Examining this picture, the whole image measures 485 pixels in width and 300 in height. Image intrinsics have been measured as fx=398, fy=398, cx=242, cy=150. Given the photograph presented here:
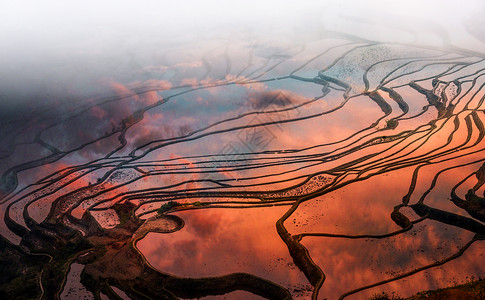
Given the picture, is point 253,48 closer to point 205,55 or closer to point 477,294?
point 205,55

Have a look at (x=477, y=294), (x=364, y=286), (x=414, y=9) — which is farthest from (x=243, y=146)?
(x=414, y=9)

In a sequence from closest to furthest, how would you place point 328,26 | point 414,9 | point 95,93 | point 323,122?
1. point 323,122
2. point 95,93
3. point 328,26
4. point 414,9

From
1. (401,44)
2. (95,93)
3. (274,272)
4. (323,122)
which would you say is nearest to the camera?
(274,272)

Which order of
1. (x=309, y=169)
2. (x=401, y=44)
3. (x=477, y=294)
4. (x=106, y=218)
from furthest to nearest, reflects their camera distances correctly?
(x=401, y=44)
(x=309, y=169)
(x=106, y=218)
(x=477, y=294)

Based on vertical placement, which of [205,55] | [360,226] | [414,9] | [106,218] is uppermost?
[414,9]

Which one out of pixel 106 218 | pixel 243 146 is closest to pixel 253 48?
pixel 243 146

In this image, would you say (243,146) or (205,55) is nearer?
(243,146)

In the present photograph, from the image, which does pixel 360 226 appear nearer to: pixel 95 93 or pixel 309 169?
pixel 309 169

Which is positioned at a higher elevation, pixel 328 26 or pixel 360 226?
pixel 328 26

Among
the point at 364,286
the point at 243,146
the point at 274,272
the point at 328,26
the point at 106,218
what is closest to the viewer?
the point at 364,286
